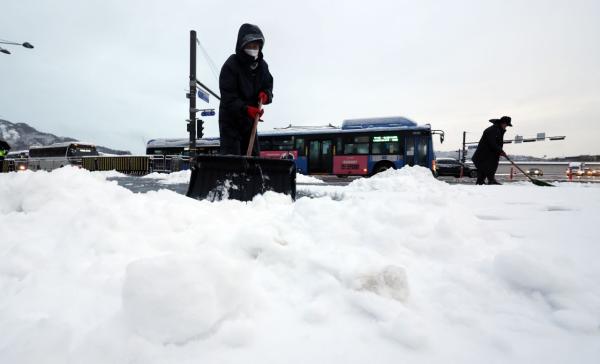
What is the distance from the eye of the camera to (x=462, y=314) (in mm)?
960

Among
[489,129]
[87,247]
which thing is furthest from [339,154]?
[87,247]

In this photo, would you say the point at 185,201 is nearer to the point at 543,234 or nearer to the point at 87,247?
the point at 87,247

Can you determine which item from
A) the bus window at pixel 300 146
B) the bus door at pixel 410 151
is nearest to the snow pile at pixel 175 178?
the bus window at pixel 300 146

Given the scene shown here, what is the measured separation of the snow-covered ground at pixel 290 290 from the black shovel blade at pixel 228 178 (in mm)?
1109

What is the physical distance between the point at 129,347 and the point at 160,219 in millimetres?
998

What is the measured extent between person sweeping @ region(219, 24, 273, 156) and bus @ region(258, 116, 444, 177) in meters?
10.3

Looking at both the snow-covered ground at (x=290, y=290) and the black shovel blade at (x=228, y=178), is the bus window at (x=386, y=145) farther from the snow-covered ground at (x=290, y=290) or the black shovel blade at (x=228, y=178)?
the snow-covered ground at (x=290, y=290)

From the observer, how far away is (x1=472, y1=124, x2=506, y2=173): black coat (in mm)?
7129

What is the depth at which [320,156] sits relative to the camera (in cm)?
1430

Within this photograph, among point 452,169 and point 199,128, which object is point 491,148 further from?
point 452,169

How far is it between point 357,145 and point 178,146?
40.2 feet

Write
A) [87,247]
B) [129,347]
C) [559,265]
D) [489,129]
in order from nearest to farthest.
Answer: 1. [129,347]
2. [559,265]
3. [87,247]
4. [489,129]

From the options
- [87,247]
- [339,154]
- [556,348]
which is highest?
[339,154]

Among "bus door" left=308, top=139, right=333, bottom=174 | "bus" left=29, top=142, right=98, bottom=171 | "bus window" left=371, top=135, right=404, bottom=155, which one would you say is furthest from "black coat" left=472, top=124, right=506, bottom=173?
"bus" left=29, top=142, right=98, bottom=171
